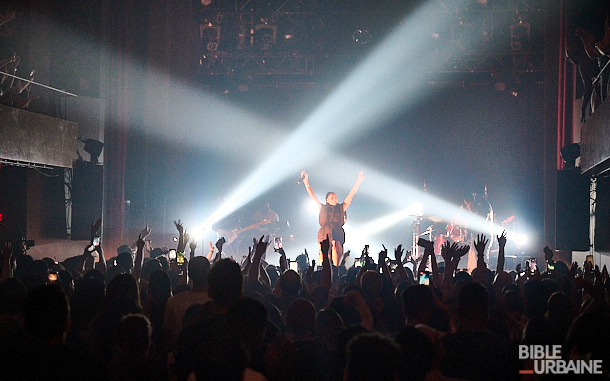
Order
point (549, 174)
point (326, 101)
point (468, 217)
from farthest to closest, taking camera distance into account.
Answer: point (326, 101) < point (468, 217) < point (549, 174)

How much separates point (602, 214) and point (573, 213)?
558 mm

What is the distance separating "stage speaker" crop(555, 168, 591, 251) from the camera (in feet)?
42.2

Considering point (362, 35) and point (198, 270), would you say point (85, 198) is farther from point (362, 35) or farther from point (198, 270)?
point (198, 270)

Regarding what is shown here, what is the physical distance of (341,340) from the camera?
377 centimetres

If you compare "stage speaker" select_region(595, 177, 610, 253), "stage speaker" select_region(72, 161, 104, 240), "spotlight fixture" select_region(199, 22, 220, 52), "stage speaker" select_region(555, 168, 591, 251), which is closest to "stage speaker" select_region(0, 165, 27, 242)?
"stage speaker" select_region(72, 161, 104, 240)

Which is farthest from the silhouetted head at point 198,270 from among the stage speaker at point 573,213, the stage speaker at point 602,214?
the stage speaker at point 602,214

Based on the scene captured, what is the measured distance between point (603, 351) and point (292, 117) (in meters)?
22.0

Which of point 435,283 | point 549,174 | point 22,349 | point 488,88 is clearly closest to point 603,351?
point 22,349

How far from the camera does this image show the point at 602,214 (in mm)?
12945

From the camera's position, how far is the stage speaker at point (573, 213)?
12.9 metres

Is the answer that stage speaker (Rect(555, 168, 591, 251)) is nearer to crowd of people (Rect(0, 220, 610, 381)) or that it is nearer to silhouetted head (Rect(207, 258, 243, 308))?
crowd of people (Rect(0, 220, 610, 381))

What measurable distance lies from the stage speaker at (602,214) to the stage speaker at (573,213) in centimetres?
29

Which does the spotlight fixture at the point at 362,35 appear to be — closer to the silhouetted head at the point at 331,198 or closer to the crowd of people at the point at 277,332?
the silhouetted head at the point at 331,198

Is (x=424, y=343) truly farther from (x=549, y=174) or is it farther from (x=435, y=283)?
(x=549, y=174)
